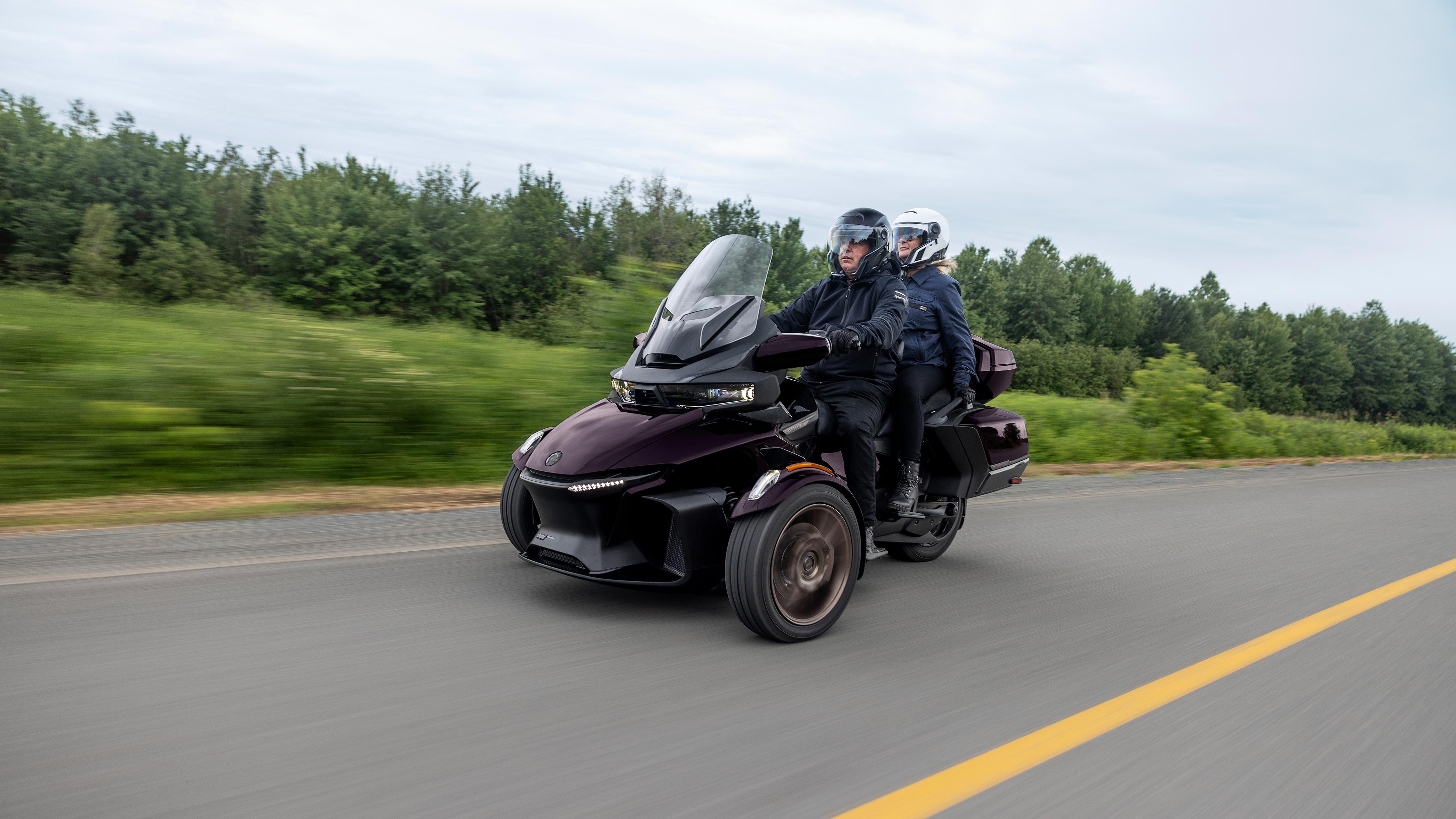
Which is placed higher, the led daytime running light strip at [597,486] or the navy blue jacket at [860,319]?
the navy blue jacket at [860,319]

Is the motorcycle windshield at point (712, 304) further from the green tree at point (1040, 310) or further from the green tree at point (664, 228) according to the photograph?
the green tree at point (1040, 310)

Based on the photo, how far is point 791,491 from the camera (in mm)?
3789

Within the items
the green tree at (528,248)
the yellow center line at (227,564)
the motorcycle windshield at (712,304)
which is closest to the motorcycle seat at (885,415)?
the motorcycle windshield at (712,304)

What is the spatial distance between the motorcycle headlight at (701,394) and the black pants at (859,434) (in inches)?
26.8

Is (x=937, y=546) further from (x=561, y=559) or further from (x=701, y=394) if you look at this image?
(x=561, y=559)

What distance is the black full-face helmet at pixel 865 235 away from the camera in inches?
182

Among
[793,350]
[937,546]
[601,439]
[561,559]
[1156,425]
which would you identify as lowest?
[937,546]

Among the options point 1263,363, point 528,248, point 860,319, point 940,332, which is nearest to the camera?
point 860,319

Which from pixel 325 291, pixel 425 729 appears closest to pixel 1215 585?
pixel 425 729

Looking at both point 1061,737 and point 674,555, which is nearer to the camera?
point 1061,737

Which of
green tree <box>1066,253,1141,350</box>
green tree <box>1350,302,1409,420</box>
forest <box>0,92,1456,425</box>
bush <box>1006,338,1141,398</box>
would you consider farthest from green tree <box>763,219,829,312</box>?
green tree <box>1350,302,1409,420</box>

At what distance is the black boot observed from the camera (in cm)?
490

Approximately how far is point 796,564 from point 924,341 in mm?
1968

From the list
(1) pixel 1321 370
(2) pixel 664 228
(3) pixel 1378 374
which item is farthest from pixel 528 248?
(3) pixel 1378 374
